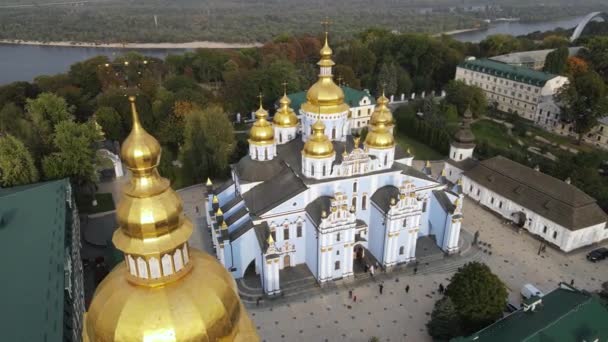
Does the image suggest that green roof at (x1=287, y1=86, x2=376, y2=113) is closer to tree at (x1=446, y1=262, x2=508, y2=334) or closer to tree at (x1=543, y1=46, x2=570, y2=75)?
tree at (x1=543, y1=46, x2=570, y2=75)

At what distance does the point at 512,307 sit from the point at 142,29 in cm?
9387

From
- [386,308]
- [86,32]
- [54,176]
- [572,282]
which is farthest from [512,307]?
[86,32]

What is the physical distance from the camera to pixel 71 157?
2483 cm

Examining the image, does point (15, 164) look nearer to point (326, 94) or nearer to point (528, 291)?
point (326, 94)

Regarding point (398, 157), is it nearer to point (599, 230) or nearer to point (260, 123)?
point (260, 123)

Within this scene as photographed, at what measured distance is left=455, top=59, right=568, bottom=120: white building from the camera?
42.4m

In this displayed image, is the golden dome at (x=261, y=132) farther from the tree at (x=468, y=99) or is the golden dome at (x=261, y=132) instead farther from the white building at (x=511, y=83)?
the white building at (x=511, y=83)

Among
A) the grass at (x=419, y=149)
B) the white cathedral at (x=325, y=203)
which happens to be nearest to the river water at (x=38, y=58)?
the grass at (x=419, y=149)

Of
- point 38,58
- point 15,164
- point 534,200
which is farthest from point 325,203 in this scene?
point 38,58

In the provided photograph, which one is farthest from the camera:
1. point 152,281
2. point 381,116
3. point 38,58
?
point 38,58

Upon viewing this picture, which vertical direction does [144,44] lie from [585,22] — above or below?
below

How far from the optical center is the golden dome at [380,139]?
65.9 feet

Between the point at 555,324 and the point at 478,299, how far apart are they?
2.76 meters

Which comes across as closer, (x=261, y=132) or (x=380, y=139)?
(x=380, y=139)
